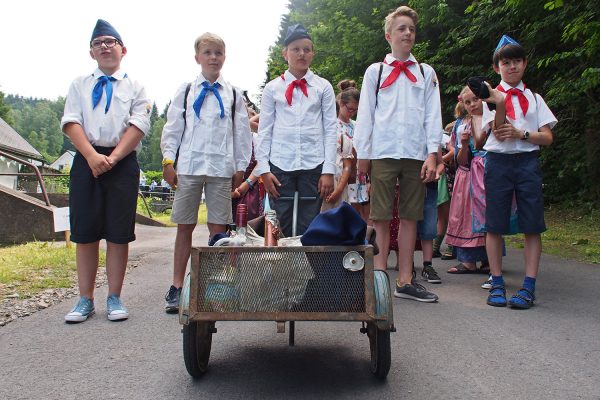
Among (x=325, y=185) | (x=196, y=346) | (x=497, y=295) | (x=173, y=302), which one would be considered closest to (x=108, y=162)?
(x=173, y=302)

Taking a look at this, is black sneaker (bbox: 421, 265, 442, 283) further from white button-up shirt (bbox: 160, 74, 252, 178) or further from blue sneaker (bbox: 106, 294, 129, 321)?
blue sneaker (bbox: 106, 294, 129, 321)

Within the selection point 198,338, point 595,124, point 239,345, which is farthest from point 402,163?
point 595,124

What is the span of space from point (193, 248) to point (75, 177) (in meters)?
2.15

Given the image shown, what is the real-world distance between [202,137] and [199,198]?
505 mm

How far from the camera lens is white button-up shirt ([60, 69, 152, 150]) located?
15.1ft

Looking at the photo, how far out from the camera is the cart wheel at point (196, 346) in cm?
297

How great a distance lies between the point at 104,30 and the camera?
477cm

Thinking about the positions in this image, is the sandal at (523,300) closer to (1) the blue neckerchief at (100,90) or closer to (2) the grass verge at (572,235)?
(2) the grass verge at (572,235)

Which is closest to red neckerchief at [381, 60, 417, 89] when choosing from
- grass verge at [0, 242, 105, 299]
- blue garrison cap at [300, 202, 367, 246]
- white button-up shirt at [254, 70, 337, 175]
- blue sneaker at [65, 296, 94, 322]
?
white button-up shirt at [254, 70, 337, 175]

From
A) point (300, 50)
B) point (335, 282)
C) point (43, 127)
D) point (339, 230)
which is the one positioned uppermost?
point (43, 127)

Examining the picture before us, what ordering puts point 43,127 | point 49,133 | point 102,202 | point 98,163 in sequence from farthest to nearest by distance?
1. point 43,127
2. point 49,133
3. point 102,202
4. point 98,163

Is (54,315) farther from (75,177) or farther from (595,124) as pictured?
(595,124)

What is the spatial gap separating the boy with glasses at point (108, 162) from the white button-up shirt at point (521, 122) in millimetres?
2830

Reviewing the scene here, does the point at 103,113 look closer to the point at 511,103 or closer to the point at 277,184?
the point at 277,184
